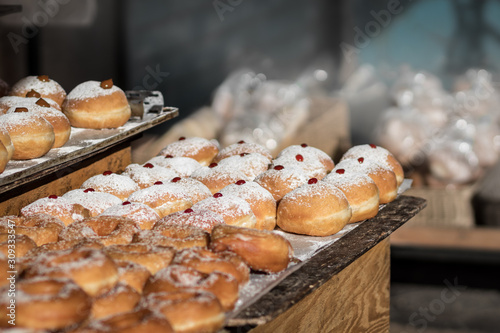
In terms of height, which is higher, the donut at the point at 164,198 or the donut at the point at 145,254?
the donut at the point at 145,254

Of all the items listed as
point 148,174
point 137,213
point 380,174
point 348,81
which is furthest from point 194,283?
point 348,81

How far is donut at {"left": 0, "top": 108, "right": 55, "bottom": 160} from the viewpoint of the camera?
1.96 metres

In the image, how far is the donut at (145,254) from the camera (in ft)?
5.01

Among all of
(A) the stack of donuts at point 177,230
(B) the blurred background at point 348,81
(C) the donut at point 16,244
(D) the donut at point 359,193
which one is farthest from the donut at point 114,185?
(B) the blurred background at point 348,81

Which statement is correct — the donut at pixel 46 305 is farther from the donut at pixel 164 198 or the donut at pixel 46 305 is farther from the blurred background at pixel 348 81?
the blurred background at pixel 348 81

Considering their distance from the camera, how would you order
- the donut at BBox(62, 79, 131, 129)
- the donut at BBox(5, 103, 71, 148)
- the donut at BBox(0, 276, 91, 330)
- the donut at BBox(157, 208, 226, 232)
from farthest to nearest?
the donut at BBox(62, 79, 131, 129)
the donut at BBox(5, 103, 71, 148)
the donut at BBox(157, 208, 226, 232)
the donut at BBox(0, 276, 91, 330)

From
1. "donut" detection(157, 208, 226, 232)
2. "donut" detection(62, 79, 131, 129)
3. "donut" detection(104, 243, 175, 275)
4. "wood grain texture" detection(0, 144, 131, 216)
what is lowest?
"wood grain texture" detection(0, 144, 131, 216)

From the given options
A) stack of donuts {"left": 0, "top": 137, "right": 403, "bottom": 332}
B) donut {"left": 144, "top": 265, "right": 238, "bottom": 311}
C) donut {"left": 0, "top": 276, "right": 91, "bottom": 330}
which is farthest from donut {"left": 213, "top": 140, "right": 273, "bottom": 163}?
donut {"left": 0, "top": 276, "right": 91, "bottom": 330}

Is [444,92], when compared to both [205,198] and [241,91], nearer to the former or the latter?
[241,91]

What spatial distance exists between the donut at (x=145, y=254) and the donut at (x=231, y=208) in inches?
14.3

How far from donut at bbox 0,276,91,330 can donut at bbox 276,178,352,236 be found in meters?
0.92

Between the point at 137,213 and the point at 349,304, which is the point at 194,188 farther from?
the point at 349,304

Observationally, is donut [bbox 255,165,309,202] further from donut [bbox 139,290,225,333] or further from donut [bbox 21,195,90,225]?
donut [bbox 139,290,225,333]

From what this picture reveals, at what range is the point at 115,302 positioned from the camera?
1317mm
